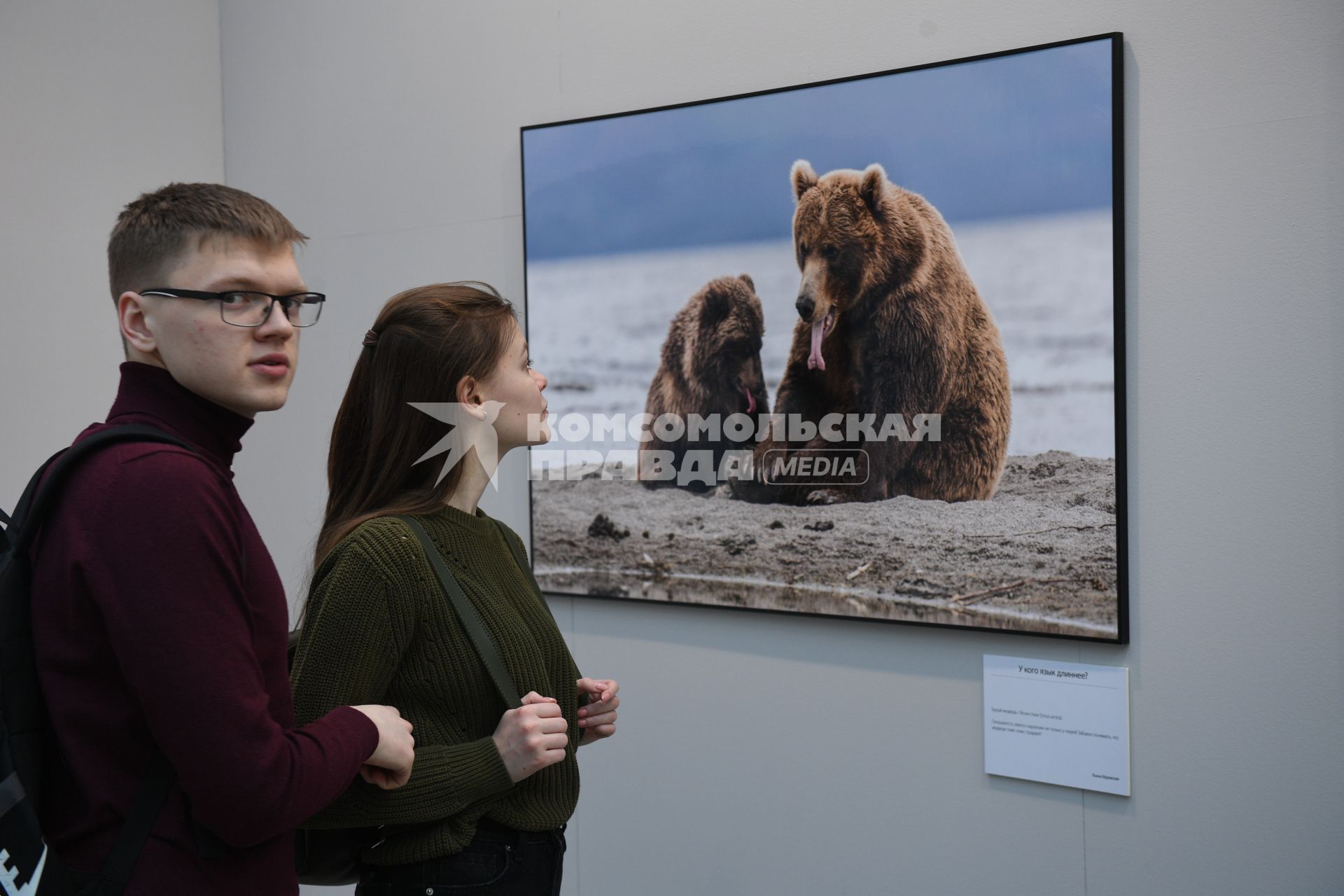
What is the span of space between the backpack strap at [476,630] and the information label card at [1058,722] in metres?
1.23

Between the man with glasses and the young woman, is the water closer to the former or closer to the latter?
the young woman

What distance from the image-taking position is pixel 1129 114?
2.05 metres

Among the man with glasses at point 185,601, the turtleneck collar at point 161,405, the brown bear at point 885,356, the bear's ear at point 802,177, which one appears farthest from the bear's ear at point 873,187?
the turtleneck collar at point 161,405

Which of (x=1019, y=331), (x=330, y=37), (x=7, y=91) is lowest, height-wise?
(x=1019, y=331)

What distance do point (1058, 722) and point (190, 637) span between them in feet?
5.92

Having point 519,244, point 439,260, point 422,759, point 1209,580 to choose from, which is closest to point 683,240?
point 519,244

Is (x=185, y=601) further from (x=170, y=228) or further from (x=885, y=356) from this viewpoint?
(x=885, y=356)

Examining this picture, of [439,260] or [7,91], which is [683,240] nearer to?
[439,260]

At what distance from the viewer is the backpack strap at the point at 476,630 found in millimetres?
1421

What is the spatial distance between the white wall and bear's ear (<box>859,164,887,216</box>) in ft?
7.40

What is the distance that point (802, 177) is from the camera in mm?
2395

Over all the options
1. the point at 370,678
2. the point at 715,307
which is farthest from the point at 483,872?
the point at 715,307

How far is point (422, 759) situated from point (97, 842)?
432mm

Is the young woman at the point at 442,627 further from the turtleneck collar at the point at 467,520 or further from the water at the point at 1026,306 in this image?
the water at the point at 1026,306
